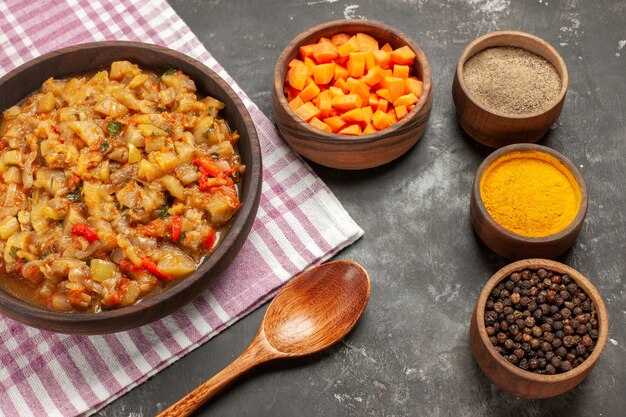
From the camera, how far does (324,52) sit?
14.1 feet

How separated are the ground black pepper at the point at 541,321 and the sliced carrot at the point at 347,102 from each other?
118cm

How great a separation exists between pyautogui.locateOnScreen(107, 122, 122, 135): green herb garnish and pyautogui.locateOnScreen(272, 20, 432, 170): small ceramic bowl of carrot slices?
84 cm

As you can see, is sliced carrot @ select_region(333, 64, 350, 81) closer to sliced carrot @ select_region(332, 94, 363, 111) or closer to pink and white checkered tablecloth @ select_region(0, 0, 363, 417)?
sliced carrot @ select_region(332, 94, 363, 111)

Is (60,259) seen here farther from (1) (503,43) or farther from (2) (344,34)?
(1) (503,43)

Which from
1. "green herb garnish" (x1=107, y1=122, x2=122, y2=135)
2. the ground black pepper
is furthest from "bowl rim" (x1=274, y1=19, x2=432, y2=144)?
the ground black pepper

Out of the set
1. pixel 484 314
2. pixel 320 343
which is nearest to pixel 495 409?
pixel 484 314

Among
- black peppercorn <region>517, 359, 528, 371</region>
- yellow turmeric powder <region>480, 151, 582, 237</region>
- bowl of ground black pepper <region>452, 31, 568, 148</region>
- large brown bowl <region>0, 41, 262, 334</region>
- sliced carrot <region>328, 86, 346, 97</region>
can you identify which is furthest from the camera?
sliced carrot <region>328, 86, 346, 97</region>

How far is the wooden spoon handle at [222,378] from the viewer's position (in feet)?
11.8

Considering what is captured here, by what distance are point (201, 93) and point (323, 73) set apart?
2.14ft

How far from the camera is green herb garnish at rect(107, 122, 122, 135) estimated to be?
3.79 m

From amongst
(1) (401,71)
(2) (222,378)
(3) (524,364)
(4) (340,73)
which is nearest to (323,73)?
(4) (340,73)

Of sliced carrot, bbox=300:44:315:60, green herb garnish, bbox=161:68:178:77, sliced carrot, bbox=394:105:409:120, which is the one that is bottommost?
sliced carrot, bbox=394:105:409:120

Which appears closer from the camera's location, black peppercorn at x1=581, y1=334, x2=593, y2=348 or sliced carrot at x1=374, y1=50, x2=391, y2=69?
black peppercorn at x1=581, y1=334, x2=593, y2=348

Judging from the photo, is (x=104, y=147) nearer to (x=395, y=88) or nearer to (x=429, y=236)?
(x=395, y=88)
